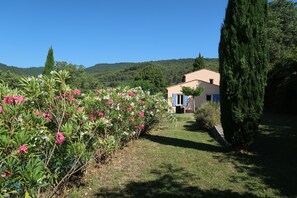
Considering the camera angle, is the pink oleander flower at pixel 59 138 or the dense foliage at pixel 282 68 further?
the dense foliage at pixel 282 68

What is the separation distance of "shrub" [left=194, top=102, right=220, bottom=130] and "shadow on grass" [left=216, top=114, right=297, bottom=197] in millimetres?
2498

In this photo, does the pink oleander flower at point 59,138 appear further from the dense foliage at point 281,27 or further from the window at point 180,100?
the dense foliage at point 281,27

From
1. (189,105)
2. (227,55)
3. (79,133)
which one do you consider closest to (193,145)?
(227,55)

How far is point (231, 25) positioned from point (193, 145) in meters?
4.11

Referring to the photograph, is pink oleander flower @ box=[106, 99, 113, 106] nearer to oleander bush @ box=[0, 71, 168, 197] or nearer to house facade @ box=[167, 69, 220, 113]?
oleander bush @ box=[0, 71, 168, 197]

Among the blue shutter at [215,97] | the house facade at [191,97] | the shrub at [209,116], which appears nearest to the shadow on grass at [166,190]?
the shrub at [209,116]

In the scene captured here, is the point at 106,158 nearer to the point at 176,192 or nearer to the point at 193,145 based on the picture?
the point at 176,192

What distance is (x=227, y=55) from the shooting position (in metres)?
8.10

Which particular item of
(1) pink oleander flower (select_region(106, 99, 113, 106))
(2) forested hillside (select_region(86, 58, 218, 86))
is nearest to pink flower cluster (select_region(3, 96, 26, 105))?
(1) pink oleander flower (select_region(106, 99, 113, 106))

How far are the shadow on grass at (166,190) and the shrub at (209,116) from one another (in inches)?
284

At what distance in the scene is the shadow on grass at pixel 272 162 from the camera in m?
5.61

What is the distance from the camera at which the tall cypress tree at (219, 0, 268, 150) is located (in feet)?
25.7

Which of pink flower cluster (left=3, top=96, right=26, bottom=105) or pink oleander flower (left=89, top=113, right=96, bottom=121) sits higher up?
pink flower cluster (left=3, top=96, right=26, bottom=105)

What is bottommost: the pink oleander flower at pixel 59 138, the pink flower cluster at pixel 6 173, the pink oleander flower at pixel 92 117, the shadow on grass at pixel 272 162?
the shadow on grass at pixel 272 162
